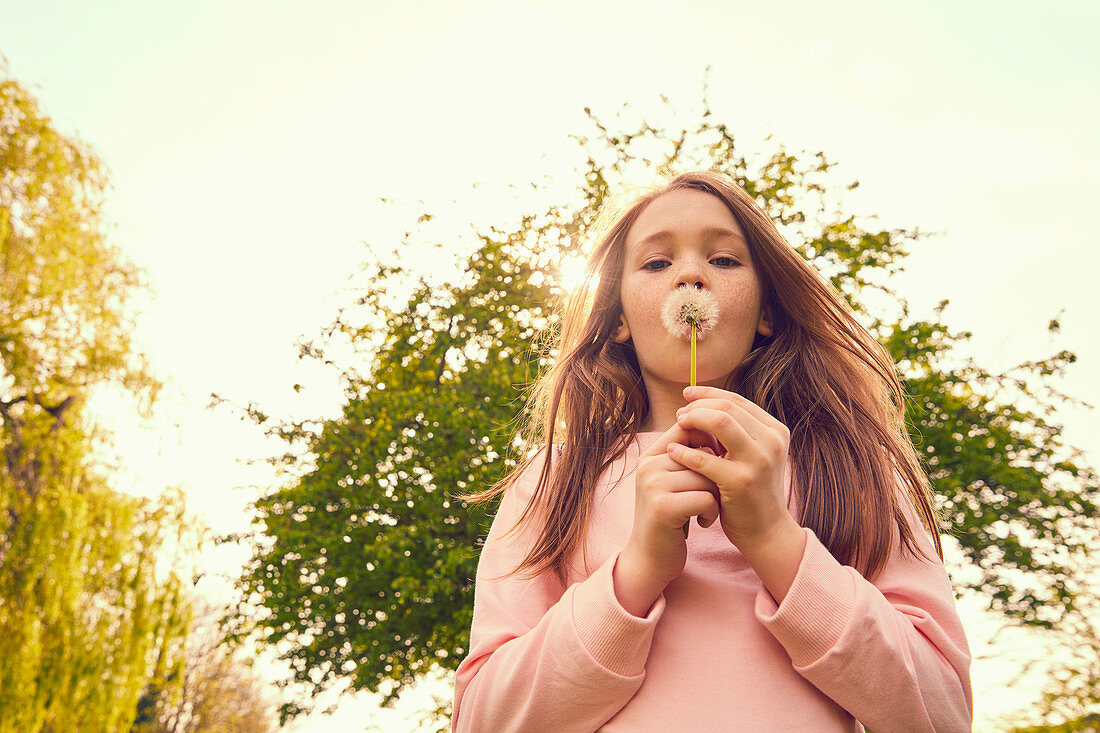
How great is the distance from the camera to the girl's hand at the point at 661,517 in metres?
1.01

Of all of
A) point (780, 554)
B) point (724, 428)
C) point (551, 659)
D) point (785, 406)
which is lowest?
point (551, 659)

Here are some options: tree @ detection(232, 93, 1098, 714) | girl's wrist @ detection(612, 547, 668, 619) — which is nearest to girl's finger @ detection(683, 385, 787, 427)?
girl's wrist @ detection(612, 547, 668, 619)

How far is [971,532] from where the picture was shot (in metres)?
8.04

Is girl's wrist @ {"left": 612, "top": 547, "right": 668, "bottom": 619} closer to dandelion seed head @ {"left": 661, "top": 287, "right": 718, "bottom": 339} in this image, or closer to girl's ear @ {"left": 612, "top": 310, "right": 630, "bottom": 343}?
dandelion seed head @ {"left": 661, "top": 287, "right": 718, "bottom": 339}

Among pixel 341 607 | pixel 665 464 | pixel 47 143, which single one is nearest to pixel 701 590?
pixel 665 464

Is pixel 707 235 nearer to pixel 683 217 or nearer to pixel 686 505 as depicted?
pixel 683 217

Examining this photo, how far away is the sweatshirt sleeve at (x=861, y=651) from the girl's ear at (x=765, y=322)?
549mm

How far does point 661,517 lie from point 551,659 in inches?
11.1

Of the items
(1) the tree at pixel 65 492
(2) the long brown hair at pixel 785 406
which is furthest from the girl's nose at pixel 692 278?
(1) the tree at pixel 65 492

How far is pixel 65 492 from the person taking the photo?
9.95m

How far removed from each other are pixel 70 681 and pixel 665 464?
11.3 m

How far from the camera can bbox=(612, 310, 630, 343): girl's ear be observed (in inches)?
62.5

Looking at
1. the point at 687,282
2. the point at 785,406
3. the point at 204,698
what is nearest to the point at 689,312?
the point at 687,282

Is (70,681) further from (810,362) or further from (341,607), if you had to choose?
(810,362)
